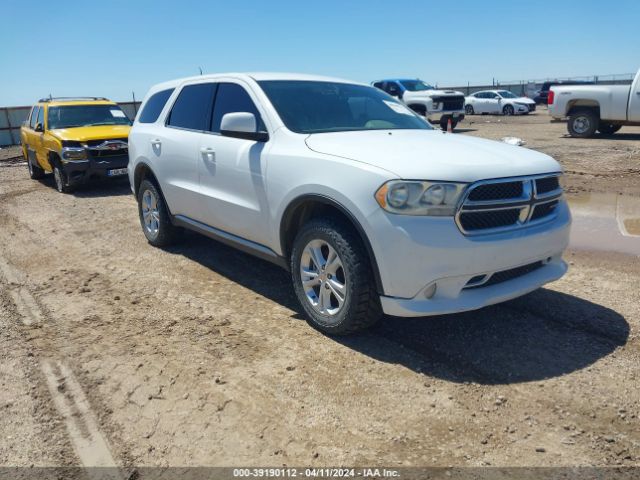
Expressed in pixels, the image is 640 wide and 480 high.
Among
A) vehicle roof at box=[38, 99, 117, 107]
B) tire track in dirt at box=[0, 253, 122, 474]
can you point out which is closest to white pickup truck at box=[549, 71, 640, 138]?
vehicle roof at box=[38, 99, 117, 107]

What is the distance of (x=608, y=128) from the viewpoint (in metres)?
17.1

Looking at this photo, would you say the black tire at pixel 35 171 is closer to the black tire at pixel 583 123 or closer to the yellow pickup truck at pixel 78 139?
the yellow pickup truck at pixel 78 139

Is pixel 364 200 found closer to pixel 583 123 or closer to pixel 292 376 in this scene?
pixel 292 376

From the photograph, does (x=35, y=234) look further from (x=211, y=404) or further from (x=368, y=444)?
(x=368, y=444)

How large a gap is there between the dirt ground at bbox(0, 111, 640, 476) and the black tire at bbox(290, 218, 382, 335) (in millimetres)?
171

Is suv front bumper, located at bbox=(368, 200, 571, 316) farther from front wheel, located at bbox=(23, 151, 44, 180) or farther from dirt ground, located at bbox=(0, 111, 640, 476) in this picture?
front wheel, located at bbox=(23, 151, 44, 180)

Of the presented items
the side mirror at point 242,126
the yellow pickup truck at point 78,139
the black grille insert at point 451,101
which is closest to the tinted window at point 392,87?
the black grille insert at point 451,101

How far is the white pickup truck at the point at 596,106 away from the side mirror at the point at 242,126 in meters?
14.2

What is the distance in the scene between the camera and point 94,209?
30.4ft

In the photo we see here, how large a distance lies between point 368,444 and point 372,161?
1689 millimetres

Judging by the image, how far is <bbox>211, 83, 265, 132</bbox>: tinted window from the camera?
452 cm

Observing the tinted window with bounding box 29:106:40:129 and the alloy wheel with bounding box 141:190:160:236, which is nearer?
the alloy wheel with bounding box 141:190:160:236

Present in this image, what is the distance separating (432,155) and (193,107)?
9.35ft

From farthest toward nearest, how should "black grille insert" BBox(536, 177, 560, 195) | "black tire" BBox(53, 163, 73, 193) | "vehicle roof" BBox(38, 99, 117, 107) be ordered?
"vehicle roof" BBox(38, 99, 117, 107)
"black tire" BBox(53, 163, 73, 193)
"black grille insert" BBox(536, 177, 560, 195)
